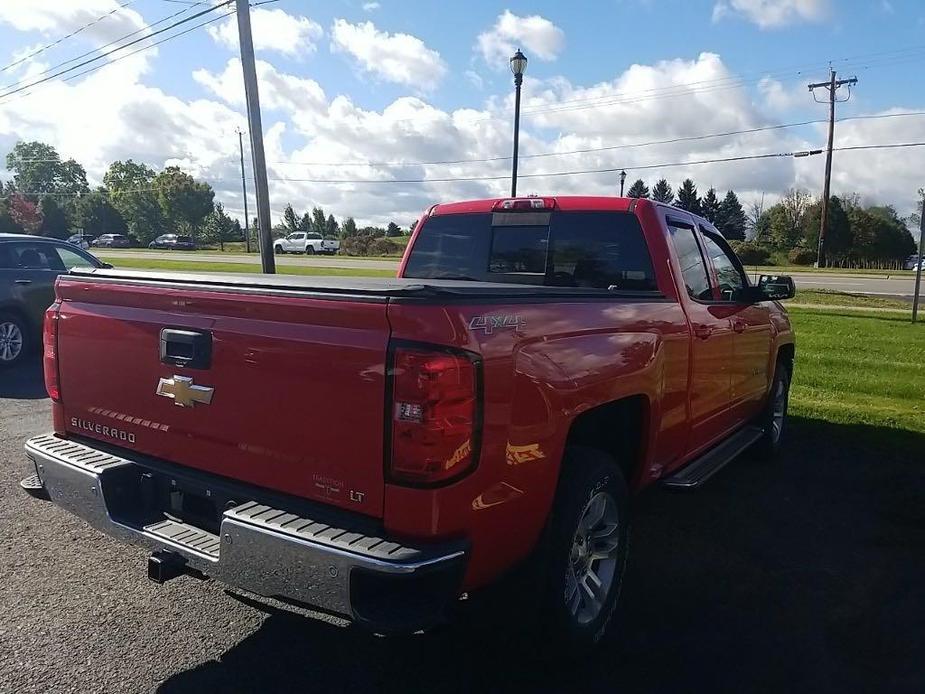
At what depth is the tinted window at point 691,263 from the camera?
441 cm

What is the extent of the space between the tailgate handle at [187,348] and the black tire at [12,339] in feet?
25.1

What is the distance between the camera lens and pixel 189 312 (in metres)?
2.82

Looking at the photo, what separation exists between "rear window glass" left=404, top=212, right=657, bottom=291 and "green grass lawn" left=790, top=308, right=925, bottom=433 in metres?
4.25

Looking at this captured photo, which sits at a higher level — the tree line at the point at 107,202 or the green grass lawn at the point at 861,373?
the tree line at the point at 107,202

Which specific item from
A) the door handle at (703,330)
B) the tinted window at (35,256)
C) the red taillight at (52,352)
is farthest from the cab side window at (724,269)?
the tinted window at (35,256)

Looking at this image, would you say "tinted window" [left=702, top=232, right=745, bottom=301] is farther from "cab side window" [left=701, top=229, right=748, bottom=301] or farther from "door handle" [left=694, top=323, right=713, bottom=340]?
"door handle" [left=694, top=323, right=713, bottom=340]

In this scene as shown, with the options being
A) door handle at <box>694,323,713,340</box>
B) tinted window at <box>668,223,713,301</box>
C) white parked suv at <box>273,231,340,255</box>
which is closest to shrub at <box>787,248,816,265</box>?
white parked suv at <box>273,231,340,255</box>

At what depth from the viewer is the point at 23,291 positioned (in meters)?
9.15

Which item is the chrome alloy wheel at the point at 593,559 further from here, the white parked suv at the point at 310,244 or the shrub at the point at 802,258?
the white parked suv at the point at 310,244

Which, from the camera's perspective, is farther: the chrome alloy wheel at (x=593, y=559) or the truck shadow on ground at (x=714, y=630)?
the chrome alloy wheel at (x=593, y=559)

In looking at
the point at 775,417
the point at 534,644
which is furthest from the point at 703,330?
the point at 775,417

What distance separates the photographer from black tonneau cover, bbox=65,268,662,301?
2356 mm

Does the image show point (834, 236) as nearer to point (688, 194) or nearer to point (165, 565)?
point (688, 194)

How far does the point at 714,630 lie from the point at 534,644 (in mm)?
1031
